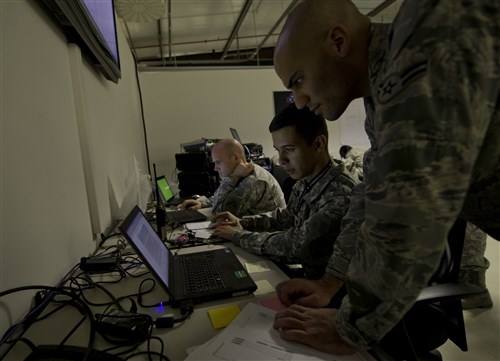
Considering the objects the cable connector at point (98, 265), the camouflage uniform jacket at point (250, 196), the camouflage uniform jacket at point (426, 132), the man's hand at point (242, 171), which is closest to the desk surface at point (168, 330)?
the cable connector at point (98, 265)

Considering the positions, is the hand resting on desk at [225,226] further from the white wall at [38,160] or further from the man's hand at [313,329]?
the man's hand at [313,329]

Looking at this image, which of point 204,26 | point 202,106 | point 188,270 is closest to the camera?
point 188,270

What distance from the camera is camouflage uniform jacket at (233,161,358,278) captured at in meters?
1.09

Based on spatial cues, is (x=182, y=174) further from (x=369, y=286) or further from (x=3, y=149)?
(x=369, y=286)

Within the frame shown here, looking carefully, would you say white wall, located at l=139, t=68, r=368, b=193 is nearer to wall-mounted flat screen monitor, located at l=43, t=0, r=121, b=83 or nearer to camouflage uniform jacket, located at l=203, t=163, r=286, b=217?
wall-mounted flat screen monitor, located at l=43, t=0, r=121, b=83

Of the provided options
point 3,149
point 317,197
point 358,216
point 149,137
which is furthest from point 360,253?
point 149,137

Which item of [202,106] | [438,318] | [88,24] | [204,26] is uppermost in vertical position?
[204,26]

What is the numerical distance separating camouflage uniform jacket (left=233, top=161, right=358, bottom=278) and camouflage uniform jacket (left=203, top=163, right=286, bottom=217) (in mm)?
594

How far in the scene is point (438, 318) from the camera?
0.95 meters

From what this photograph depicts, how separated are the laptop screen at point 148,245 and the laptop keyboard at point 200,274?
0.22 ft

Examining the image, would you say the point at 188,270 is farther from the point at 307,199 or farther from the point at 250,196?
the point at 250,196

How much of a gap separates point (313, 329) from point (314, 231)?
506 millimetres

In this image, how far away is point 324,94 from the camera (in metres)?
0.72

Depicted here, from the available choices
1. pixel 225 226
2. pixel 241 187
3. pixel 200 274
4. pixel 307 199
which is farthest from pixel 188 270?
pixel 241 187
